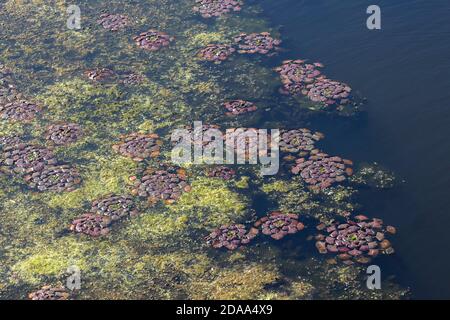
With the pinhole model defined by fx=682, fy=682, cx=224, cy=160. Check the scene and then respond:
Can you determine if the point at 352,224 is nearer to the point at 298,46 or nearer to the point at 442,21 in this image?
the point at 298,46

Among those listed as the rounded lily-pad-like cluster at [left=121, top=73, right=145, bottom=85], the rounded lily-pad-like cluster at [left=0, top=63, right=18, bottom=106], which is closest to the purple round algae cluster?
the rounded lily-pad-like cluster at [left=121, top=73, right=145, bottom=85]

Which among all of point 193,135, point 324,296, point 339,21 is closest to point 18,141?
point 193,135

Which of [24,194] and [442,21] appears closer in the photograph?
[24,194]

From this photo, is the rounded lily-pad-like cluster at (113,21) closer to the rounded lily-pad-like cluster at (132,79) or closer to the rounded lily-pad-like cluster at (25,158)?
the rounded lily-pad-like cluster at (132,79)

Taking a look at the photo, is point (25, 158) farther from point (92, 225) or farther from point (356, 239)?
point (356, 239)
